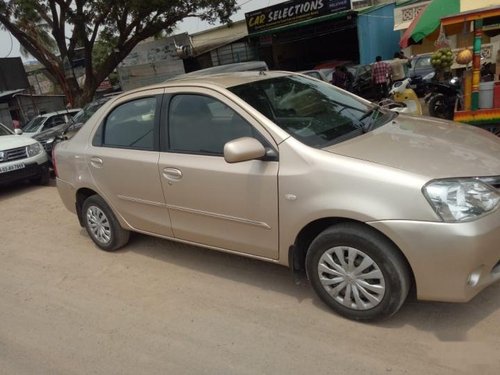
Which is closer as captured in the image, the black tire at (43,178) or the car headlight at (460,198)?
the car headlight at (460,198)

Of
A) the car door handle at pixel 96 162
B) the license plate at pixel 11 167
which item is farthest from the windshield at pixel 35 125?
the car door handle at pixel 96 162

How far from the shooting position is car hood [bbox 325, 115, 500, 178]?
9.30ft

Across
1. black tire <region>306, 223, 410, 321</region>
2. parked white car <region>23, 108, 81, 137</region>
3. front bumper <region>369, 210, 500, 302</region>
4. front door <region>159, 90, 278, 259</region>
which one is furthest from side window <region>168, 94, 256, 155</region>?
parked white car <region>23, 108, 81, 137</region>

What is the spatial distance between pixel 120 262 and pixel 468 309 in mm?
3050

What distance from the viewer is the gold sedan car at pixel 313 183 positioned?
2703 millimetres

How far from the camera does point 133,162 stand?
405 centimetres

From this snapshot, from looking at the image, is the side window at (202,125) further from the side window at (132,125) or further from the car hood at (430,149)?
the car hood at (430,149)

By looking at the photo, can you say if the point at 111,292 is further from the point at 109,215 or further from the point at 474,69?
the point at 474,69

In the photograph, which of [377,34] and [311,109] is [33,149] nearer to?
[311,109]

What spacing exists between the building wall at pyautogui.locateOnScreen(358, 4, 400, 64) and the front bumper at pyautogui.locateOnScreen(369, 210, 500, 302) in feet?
64.2

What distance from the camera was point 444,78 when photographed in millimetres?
Answer: 10375

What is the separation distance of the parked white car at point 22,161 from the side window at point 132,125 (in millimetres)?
4554

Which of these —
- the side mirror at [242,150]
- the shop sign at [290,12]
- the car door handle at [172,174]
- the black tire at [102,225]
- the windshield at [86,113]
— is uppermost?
the shop sign at [290,12]

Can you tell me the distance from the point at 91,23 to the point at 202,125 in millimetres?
15557
